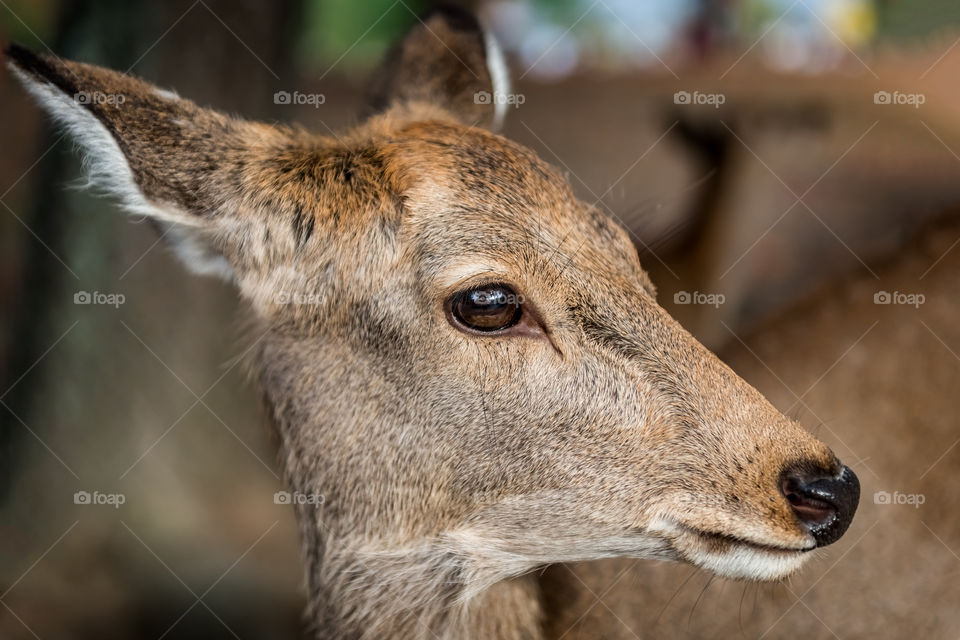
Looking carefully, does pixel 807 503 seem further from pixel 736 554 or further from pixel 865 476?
pixel 865 476

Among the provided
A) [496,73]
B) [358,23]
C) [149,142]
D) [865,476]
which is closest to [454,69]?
[496,73]

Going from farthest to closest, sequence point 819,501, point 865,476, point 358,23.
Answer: point 358,23 → point 865,476 → point 819,501

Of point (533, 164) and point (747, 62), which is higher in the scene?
point (747, 62)

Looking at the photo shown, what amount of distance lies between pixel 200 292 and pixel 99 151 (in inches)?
128

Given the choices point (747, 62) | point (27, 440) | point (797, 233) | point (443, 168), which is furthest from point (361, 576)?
point (747, 62)

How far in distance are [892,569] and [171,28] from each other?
206 inches

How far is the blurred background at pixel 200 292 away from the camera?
222 inches

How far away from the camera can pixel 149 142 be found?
9.55ft

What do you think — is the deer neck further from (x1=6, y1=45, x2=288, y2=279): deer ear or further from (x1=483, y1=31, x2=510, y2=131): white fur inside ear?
(x1=483, y1=31, x2=510, y2=131): white fur inside ear

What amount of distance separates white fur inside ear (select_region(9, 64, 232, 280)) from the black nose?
A: 2.14 meters

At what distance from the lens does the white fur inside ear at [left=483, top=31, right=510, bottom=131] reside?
13.5 feet

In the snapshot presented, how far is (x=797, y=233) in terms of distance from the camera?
759cm

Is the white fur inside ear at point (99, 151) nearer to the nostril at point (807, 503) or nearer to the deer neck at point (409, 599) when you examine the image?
the deer neck at point (409, 599)

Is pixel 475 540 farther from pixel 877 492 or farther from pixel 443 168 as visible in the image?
pixel 877 492
